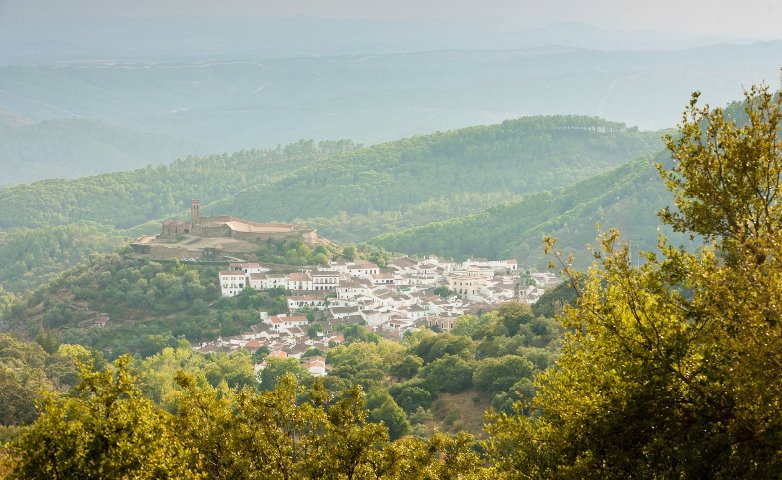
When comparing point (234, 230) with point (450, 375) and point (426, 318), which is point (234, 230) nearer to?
point (426, 318)

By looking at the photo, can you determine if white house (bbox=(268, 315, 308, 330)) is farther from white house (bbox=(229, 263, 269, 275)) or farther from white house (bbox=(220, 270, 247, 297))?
white house (bbox=(229, 263, 269, 275))

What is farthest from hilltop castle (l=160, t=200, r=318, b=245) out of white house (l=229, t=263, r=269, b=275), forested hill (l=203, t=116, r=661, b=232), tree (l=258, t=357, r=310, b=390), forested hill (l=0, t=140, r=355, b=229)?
forested hill (l=0, t=140, r=355, b=229)

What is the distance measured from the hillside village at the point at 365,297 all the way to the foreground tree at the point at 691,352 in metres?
39.6

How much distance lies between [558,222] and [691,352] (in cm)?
8451

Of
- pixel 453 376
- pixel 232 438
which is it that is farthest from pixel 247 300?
pixel 232 438

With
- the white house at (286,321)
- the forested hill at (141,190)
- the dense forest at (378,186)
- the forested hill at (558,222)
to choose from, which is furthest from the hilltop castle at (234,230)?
the forested hill at (141,190)

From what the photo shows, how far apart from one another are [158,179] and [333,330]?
10349cm

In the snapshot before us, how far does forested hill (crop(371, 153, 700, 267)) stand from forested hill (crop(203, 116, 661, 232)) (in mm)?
27814

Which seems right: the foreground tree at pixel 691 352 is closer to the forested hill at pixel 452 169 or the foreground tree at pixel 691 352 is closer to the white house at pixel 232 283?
the white house at pixel 232 283

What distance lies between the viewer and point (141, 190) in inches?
5994

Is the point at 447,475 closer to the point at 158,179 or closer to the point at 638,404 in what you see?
the point at 638,404

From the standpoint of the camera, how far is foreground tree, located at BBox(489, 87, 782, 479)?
10.9m

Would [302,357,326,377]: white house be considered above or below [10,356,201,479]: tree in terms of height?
below

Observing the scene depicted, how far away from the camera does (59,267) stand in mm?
103562
